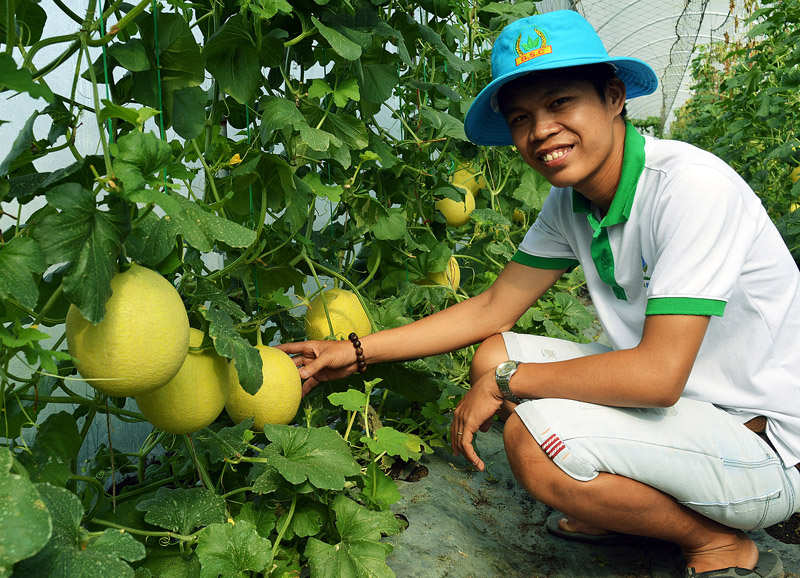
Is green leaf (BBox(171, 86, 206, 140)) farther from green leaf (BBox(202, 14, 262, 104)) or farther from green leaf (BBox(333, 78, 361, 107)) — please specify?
green leaf (BBox(333, 78, 361, 107))

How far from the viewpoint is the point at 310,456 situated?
4.15 feet

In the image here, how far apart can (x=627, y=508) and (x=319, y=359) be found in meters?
0.72

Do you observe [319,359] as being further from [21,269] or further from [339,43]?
[21,269]

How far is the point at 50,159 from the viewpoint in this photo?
1.45 metres

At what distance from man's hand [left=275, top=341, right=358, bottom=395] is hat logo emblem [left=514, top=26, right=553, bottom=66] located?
28.6 inches

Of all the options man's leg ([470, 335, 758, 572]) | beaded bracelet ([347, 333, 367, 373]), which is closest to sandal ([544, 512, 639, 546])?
man's leg ([470, 335, 758, 572])

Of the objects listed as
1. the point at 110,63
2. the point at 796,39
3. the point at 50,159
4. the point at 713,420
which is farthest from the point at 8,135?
the point at 796,39

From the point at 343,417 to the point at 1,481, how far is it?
4.56ft

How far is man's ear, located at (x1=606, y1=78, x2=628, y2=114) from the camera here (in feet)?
4.78

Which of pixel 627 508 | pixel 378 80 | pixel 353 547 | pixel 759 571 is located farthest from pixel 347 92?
pixel 759 571

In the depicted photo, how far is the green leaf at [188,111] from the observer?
118 centimetres

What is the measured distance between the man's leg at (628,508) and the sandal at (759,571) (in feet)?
0.06

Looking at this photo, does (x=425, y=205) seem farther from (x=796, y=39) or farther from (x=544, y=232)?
(x=796, y=39)

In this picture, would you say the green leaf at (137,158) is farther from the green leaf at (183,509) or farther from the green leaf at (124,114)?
the green leaf at (183,509)
